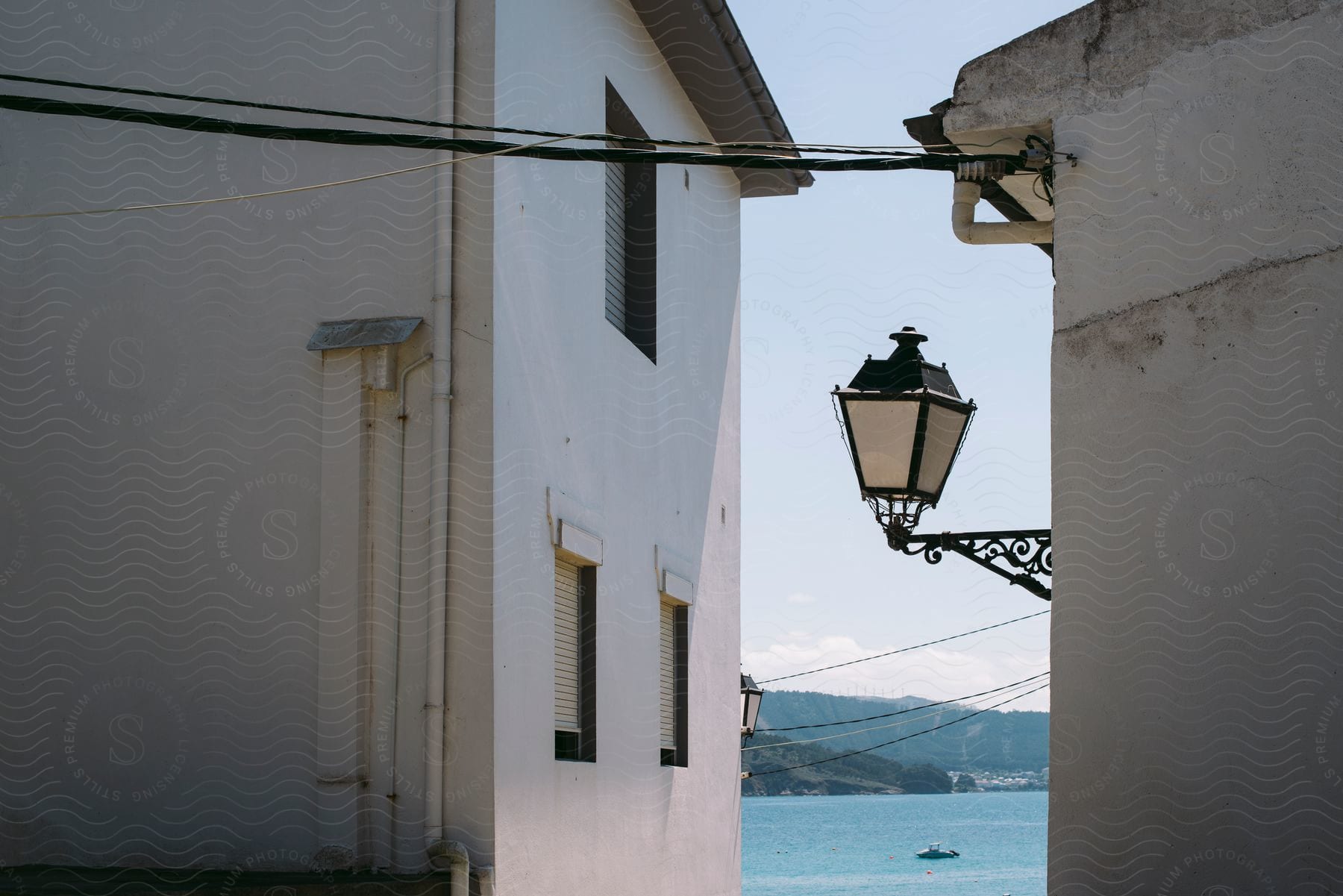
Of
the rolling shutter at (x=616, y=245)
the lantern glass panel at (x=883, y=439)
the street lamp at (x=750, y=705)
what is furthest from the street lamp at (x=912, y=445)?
the street lamp at (x=750, y=705)

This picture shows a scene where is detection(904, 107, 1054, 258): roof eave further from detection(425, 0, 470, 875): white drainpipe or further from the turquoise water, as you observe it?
the turquoise water

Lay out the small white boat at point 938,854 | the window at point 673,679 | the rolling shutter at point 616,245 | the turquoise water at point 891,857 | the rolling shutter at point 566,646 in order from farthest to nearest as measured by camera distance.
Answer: the small white boat at point 938,854, the turquoise water at point 891,857, the window at point 673,679, the rolling shutter at point 616,245, the rolling shutter at point 566,646

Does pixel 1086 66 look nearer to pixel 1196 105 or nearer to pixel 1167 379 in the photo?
pixel 1196 105

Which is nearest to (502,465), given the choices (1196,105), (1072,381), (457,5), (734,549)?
(457,5)

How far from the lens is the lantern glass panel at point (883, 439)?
7512 mm

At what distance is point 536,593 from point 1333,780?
17.1ft

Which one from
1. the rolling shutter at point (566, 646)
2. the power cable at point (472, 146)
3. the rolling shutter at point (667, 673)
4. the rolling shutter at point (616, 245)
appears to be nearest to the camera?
the power cable at point (472, 146)

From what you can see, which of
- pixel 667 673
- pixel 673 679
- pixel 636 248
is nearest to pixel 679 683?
pixel 673 679

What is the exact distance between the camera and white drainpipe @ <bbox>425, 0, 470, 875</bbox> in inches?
347

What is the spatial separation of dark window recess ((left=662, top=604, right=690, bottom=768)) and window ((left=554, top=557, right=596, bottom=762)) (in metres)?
2.62

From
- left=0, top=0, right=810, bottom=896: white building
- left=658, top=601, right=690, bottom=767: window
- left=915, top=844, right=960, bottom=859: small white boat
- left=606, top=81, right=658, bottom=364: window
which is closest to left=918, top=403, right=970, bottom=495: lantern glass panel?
left=0, top=0, right=810, bottom=896: white building

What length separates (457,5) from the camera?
9.92 m

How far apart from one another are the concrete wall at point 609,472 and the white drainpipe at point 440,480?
0.31m

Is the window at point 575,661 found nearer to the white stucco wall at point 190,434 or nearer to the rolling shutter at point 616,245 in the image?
the white stucco wall at point 190,434
